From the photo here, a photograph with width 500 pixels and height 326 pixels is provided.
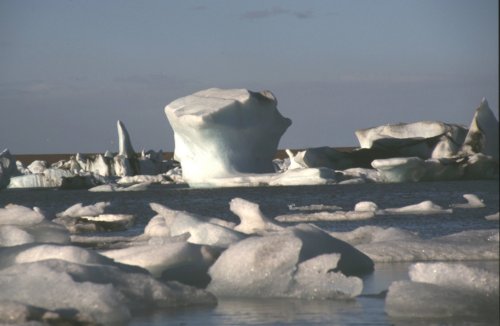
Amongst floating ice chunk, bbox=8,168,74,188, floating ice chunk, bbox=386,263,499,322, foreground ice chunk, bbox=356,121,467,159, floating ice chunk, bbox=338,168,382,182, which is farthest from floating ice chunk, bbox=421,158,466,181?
floating ice chunk, bbox=386,263,499,322

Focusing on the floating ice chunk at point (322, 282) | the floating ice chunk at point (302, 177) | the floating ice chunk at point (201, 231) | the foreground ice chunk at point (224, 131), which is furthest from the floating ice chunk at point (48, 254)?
the floating ice chunk at point (302, 177)

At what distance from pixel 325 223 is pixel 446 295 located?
35.2 feet

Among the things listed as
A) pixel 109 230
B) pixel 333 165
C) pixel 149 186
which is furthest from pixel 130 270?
pixel 149 186

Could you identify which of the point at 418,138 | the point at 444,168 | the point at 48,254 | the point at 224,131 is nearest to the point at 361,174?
the point at 418,138

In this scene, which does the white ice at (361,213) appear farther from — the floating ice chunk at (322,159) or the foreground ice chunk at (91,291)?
the floating ice chunk at (322,159)

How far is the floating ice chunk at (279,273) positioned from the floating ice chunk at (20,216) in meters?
3.03

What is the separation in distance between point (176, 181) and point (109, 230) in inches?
1103

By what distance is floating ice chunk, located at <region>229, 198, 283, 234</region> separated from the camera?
8695 mm

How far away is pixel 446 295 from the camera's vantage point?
16.9 ft

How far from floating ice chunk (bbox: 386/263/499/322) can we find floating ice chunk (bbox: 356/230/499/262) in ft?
8.18

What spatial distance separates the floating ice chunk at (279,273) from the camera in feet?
19.8

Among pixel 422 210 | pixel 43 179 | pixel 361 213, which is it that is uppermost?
pixel 361 213

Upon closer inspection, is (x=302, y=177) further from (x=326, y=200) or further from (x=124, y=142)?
(x=124, y=142)

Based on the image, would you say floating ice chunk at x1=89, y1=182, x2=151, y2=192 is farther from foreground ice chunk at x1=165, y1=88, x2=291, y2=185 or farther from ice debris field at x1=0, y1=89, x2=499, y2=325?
ice debris field at x1=0, y1=89, x2=499, y2=325
